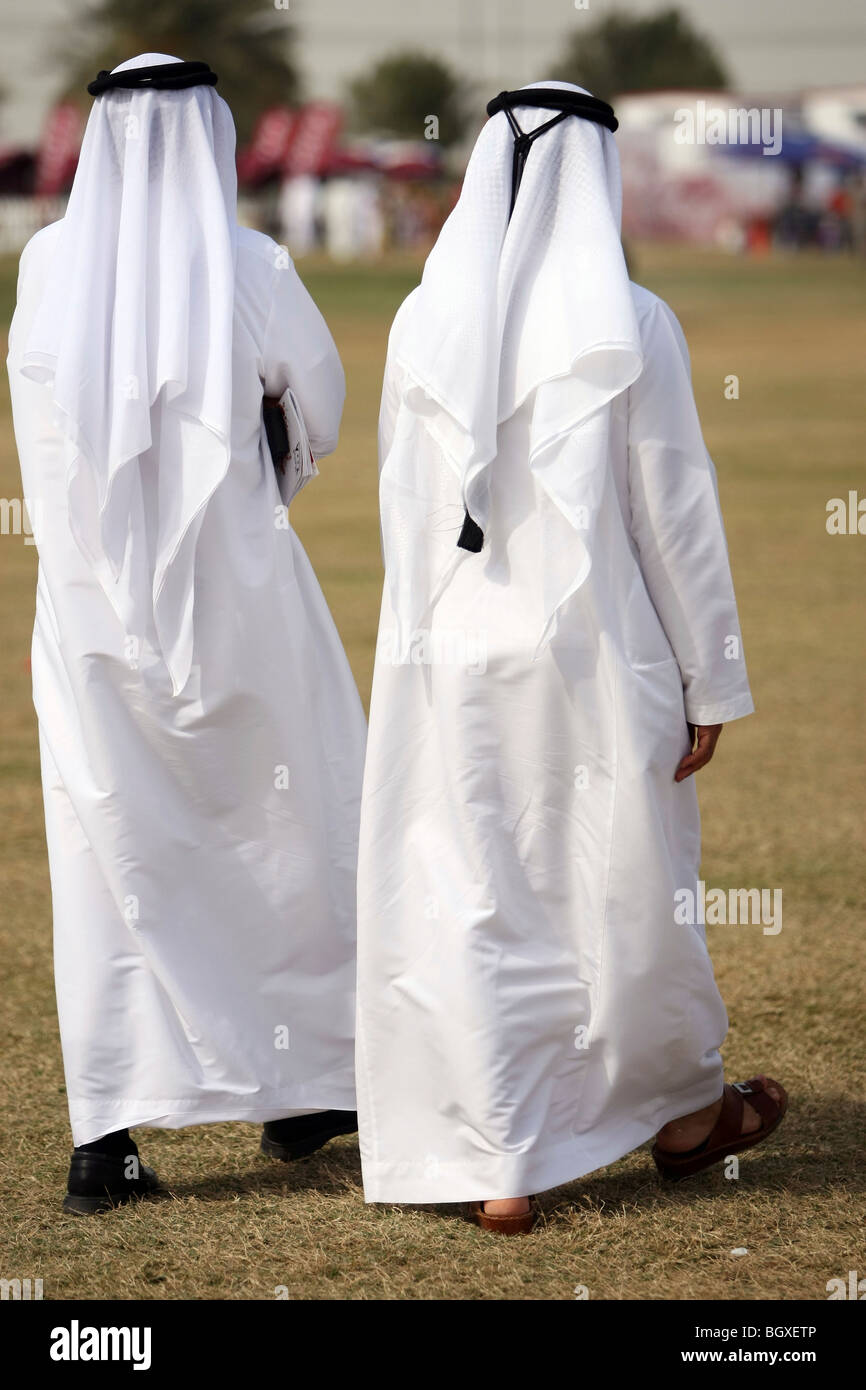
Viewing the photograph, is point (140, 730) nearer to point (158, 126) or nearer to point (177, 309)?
point (177, 309)

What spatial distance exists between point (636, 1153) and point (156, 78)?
2207 millimetres

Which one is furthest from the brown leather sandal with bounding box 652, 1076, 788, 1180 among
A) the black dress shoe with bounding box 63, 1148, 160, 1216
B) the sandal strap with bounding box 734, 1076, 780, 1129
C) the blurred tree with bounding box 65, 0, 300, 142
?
the blurred tree with bounding box 65, 0, 300, 142

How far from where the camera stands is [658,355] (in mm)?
2762

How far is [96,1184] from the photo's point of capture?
304 cm

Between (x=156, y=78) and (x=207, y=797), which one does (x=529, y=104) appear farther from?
(x=207, y=797)

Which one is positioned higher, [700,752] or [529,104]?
[529,104]

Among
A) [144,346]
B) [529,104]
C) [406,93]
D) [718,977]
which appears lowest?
[718,977]

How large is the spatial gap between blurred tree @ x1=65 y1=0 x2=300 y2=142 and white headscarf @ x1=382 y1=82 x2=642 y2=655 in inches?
2083

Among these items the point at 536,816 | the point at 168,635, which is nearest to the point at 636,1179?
the point at 536,816

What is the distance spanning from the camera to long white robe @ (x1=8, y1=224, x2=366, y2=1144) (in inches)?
120

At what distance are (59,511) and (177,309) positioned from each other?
1.41ft

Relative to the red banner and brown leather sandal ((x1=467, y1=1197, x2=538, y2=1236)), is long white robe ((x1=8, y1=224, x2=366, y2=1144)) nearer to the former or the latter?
brown leather sandal ((x1=467, y1=1197, x2=538, y2=1236))

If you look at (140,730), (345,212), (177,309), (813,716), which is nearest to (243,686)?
(140,730)

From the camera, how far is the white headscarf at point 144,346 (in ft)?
9.72
